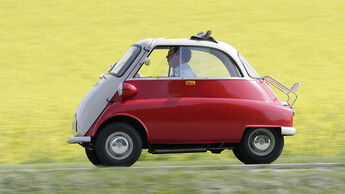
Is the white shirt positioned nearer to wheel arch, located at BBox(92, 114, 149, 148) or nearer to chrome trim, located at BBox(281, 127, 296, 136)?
wheel arch, located at BBox(92, 114, 149, 148)

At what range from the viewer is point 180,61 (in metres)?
9.05

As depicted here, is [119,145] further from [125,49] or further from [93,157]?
[125,49]

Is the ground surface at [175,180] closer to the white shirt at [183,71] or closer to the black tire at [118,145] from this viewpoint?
the black tire at [118,145]

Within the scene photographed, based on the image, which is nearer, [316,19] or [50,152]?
[50,152]

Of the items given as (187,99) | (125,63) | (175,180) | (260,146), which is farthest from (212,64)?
(175,180)

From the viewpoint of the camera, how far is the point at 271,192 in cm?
655

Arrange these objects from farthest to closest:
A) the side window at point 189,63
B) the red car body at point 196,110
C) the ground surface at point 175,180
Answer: the side window at point 189,63 → the red car body at point 196,110 → the ground surface at point 175,180

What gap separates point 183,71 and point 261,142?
1.40m

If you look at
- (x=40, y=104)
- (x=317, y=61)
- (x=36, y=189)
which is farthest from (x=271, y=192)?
(x=317, y=61)

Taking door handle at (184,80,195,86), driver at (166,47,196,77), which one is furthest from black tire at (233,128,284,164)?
driver at (166,47,196,77)

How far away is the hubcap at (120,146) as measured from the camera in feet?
28.9

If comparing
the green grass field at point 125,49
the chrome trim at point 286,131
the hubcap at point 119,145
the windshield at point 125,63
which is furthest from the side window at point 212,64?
the green grass field at point 125,49

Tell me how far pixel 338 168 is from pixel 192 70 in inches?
91.3

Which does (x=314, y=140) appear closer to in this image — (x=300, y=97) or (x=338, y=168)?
(x=300, y=97)
